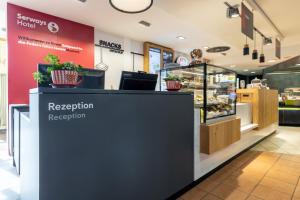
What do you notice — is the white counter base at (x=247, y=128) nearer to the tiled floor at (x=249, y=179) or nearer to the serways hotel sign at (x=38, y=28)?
the tiled floor at (x=249, y=179)

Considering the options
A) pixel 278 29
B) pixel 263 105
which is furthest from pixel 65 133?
pixel 278 29

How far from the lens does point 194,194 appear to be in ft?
8.64

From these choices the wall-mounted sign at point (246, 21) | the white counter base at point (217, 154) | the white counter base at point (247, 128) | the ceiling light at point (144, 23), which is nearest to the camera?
the white counter base at point (217, 154)

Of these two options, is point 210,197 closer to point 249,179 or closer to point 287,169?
point 249,179

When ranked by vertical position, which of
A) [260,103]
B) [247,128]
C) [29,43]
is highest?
[29,43]

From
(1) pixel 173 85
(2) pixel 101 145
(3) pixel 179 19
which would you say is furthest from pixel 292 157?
(2) pixel 101 145

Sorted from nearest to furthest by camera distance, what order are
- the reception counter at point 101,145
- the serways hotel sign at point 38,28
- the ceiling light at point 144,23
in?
the reception counter at point 101,145, the serways hotel sign at point 38,28, the ceiling light at point 144,23

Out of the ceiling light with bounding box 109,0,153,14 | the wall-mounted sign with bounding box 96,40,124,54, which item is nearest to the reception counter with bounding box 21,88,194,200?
the ceiling light with bounding box 109,0,153,14

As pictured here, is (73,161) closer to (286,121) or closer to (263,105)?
(263,105)

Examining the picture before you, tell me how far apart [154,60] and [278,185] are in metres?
4.93

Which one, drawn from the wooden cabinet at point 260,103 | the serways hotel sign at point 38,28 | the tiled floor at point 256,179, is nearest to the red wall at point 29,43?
the serways hotel sign at point 38,28

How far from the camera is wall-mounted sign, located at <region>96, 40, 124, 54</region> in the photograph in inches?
211

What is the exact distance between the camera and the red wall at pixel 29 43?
3.81m

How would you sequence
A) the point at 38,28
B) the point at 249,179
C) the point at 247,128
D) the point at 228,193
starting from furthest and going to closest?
the point at 247,128 → the point at 38,28 → the point at 249,179 → the point at 228,193
